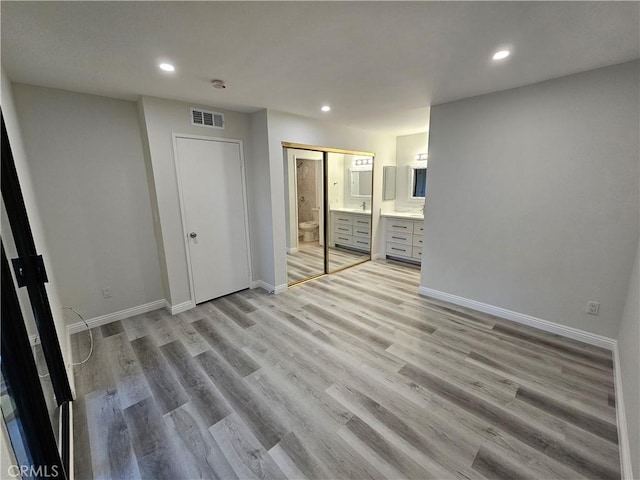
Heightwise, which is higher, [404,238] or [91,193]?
[91,193]

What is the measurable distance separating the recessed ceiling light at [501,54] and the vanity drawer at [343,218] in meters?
3.61

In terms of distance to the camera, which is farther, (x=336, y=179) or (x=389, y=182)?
(x=389, y=182)

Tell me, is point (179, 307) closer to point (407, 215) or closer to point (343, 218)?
point (343, 218)

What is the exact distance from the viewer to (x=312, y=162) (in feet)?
13.8

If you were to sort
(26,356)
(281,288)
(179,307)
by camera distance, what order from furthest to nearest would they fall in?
(281,288) < (179,307) < (26,356)

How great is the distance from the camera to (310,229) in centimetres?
467

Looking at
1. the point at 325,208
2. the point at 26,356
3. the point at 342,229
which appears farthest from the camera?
the point at 342,229

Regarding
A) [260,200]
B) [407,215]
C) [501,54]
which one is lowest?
[407,215]

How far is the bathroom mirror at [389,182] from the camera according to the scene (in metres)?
5.16

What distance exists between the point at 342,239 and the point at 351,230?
0.32 m

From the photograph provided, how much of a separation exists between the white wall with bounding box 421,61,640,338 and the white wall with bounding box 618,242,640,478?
0.94ft

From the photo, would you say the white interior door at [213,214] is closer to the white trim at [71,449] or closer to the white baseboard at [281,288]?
the white baseboard at [281,288]

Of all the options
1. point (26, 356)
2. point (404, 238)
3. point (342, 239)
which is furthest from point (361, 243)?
point (26, 356)

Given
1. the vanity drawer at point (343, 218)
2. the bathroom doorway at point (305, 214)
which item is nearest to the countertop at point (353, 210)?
the vanity drawer at point (343, 218)
